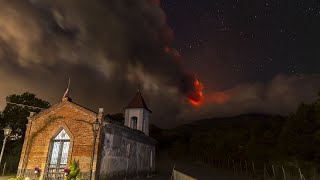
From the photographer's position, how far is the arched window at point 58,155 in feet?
68.9

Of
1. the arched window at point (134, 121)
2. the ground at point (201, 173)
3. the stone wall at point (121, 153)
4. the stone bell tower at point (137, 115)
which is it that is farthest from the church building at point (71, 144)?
the arched window at point (134, 121)

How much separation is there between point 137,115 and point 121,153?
11535mm

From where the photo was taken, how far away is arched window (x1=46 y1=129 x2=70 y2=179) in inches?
827

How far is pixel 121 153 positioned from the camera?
23734mm

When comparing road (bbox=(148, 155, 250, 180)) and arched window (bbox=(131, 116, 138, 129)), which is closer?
road (bbox=(148, 155, 250, 180))

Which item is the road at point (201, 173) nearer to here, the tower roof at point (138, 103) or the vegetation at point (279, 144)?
the vegetation at point (279, 144)

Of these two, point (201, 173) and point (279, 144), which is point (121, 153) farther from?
point (279, 144)

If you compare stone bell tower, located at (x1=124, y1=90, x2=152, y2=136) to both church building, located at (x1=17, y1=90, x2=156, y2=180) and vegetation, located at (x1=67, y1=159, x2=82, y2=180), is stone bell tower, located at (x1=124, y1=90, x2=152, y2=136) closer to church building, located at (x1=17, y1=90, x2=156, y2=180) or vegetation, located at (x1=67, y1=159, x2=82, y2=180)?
church building, located at (x1=17, y1=90, x2=156, y2=180)

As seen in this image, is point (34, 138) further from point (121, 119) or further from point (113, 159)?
point (121, 119)

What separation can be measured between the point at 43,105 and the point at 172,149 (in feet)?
167

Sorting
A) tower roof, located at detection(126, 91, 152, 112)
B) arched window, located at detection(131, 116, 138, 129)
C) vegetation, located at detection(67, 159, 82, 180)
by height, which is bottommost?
vegetation, located at detection(67, 159, 82, 180)

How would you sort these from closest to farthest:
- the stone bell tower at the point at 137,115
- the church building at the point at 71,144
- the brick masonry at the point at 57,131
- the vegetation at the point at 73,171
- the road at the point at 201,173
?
the vegetation at the point at 73,171 → the church building at the point at 71,144 → the brick masonry at the point at 57,131 → the road at the point at 201,173 → the stone bell tower at the point at 137,115

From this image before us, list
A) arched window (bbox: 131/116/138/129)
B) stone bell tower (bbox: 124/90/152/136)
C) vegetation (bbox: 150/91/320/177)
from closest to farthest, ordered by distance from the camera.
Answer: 1. vegetation (bbox: 150/91/320/177)
2. stone bell tower (bbox: 124/90/152/136)
3. arched window (bbox: 131/116/138/129)

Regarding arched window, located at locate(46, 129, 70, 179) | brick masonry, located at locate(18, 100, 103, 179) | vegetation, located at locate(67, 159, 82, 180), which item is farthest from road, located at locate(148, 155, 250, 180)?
vegetation, located at locate(67, 159, 82, 180)
